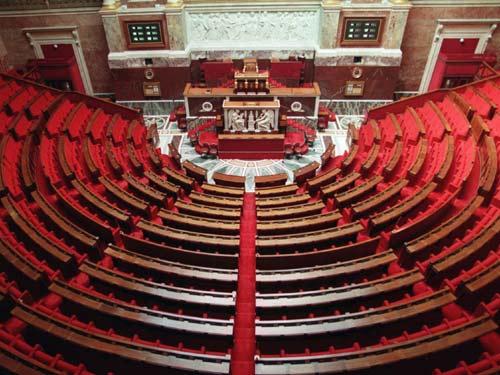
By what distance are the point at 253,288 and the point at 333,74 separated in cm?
721

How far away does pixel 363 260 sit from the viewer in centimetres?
369

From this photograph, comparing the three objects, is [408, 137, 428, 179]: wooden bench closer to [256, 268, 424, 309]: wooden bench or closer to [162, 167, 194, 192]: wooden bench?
[256, 268, 424, 309]: wooden bench

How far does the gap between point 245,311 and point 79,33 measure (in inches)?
360

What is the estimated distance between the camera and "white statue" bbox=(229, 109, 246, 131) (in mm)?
7766

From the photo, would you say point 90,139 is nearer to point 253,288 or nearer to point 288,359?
point 253,288

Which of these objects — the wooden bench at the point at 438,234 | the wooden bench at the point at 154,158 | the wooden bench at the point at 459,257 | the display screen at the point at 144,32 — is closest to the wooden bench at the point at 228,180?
the wooden bench at the point at 154,158

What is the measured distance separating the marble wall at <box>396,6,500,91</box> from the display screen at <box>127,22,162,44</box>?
21.7 ft

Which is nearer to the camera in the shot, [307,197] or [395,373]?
[395,373]

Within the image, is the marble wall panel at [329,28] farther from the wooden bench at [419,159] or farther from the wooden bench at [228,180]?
the wooden bench at [228,180]

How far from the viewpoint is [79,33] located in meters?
9.21

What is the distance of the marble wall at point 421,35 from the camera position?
8.50 m

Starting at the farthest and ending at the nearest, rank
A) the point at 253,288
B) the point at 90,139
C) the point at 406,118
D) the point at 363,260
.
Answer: the point at 406,118 → the point at 90,139 → the point at 253,288 → the point at 363,260

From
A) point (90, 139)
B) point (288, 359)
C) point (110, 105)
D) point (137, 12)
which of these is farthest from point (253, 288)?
point (137, 12)

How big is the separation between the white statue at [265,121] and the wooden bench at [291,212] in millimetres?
3368
